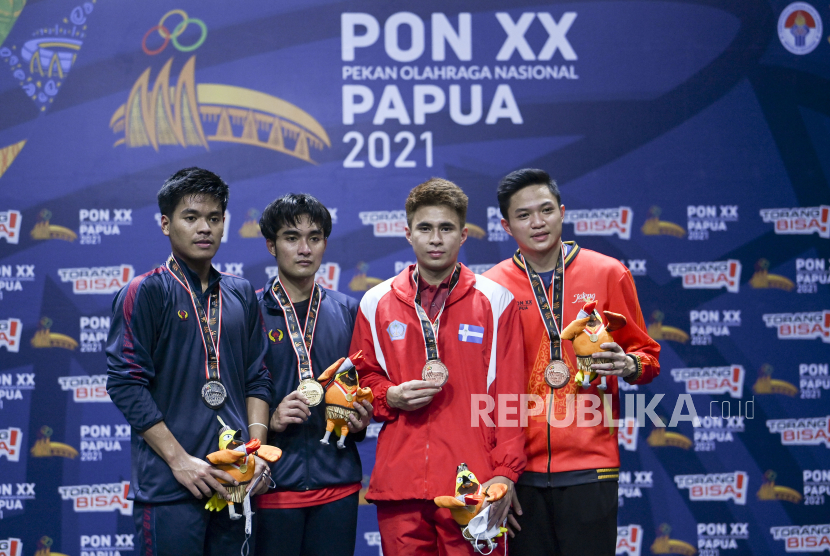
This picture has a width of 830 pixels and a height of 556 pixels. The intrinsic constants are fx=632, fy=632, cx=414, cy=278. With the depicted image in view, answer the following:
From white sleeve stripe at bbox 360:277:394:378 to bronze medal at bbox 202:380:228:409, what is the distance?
58cm

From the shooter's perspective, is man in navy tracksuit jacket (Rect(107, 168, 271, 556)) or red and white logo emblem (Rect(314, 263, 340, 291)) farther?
red and white logo emblem (Rect(314, 263, 340, 291))

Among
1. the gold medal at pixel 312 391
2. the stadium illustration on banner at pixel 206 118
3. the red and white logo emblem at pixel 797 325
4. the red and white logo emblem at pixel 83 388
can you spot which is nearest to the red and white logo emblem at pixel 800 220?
the red and white logo emblem at pixel 797 325

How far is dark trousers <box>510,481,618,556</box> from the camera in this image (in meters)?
2.35

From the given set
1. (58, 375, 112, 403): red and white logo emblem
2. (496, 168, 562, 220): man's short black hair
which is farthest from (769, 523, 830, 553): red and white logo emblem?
(58, 375, 112, 403): red and white logo emblem

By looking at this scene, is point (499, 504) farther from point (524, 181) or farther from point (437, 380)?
point (524, 181)

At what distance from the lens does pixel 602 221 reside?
13.3 feet

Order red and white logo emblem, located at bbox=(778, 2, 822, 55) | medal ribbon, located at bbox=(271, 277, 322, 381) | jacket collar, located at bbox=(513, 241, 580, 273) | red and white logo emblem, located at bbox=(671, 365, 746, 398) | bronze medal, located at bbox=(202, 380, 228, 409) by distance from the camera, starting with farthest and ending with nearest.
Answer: red and white logo emblem, located at bbox=(778, 2, 822, 55), red and white logo emblem, located at bbox=(671, 365, 746, 398), jacket collar, located at bbox=(513, 241, 580, 273), medal ribbon, located at bbox=(271, 277, 322, 381), bronze medal, located at bbox=(202, 380, 228, 409)

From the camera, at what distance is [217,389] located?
2.15 m

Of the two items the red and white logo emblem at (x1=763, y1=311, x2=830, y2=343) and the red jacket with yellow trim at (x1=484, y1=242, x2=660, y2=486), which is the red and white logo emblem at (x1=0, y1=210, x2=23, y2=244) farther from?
the red and white logo emblem at (x1=763, y1=311, x2=830, y2=343)

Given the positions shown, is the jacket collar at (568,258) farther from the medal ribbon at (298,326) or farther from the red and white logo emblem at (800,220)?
the red and white logo emblem at (800,220)

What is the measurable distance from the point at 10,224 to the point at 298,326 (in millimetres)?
2542

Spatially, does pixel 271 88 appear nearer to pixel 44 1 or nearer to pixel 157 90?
pixel 157 90

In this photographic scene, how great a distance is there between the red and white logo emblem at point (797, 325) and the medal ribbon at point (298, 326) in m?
3.09

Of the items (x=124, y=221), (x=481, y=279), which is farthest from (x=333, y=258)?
(x=481, y=279)
